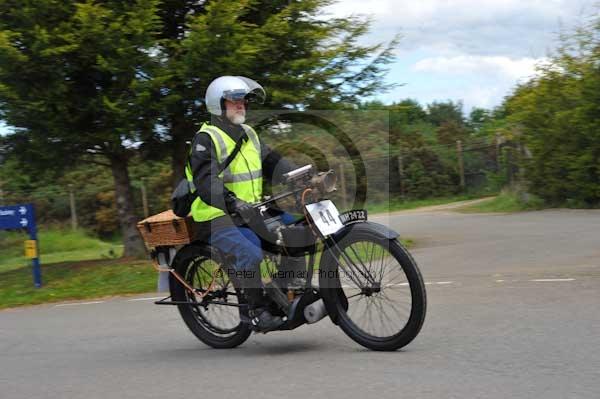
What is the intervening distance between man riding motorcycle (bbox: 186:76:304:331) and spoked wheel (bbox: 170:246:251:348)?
1.00ft

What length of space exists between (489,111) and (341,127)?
77.0 feet

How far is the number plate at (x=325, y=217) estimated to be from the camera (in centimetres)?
575

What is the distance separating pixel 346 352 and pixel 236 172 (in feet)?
5.48

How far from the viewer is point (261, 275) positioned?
20.1ft

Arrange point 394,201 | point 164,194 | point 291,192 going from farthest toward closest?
point 394,201
point 164,194
point 291,192

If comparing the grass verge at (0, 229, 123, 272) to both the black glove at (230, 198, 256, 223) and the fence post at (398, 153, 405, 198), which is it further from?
the black glove at (230, 198, 256, 223)

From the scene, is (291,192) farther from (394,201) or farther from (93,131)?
(394,201)

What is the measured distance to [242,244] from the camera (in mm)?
5973

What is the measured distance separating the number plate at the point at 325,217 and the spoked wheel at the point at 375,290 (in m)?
0.14

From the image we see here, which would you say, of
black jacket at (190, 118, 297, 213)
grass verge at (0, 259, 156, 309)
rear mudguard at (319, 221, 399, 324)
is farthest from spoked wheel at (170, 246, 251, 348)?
grass verge at (0, 259, 156, 309)

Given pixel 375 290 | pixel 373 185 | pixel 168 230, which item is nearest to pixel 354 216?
pixel 375 290

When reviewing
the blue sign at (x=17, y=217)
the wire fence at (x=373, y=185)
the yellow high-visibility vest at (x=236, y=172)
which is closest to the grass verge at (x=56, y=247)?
the wire fence at (x=373, y=185)

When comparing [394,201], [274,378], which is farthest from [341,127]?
[394,201]

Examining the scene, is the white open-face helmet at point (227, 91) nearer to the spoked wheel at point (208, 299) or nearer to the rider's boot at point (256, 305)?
the spoked wheel at point (208, 299)
